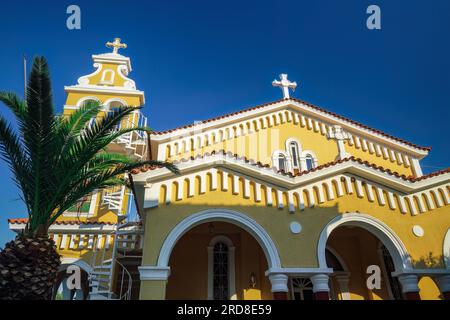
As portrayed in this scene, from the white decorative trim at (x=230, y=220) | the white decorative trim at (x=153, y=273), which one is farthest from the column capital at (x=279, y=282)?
the white decorative trim at (x=153, y=273)

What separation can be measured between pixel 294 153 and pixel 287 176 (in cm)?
446

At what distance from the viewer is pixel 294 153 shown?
542 inches

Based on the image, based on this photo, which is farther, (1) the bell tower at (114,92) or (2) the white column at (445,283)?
(1) the bell tower at (114,92)

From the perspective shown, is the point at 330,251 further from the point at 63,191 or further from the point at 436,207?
→ the point at 63,191

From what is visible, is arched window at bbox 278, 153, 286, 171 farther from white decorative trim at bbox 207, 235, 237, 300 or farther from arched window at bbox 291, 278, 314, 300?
arched window at bbox 291, 278, 314, 300

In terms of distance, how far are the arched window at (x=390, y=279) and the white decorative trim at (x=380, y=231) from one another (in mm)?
2828

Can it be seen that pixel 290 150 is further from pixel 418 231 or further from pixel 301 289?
pixel 418 231

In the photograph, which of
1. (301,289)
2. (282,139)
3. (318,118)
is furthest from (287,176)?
(318,118)

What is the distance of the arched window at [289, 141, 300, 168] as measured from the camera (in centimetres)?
1342

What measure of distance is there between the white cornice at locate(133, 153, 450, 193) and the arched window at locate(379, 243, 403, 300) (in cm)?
326

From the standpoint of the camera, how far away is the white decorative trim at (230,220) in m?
8.43

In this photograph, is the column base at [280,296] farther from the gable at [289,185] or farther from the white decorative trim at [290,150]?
the white decorative trim at [290,150]

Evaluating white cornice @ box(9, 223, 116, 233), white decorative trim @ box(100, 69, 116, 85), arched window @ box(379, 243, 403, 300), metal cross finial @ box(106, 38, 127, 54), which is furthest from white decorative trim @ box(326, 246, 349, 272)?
metal cross finial @ box(106, 38, 127, 54)
